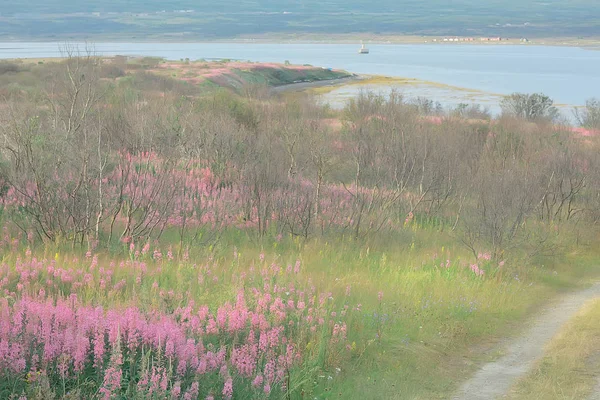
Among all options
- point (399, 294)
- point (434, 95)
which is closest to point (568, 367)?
point (399, 294)

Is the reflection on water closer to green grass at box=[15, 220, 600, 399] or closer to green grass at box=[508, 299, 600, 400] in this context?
green grass at box=[15, 220, 600, 399]

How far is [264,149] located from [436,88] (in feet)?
201

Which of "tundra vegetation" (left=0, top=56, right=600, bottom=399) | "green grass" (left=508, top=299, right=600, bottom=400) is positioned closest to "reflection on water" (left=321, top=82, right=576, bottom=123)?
"tundra vegetation" (left=0, top=56, right=600, bottom=399)

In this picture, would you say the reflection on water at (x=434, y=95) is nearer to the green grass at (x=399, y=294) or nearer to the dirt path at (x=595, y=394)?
the green grass at (x=399, y=294)

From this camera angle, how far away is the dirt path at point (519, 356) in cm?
847

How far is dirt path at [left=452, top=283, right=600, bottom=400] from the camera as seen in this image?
8.47m

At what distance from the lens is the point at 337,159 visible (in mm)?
22672

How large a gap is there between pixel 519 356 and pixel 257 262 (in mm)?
4732

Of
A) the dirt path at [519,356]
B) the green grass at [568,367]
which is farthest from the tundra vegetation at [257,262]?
the green grass at [568,367]

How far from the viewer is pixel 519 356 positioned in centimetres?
994

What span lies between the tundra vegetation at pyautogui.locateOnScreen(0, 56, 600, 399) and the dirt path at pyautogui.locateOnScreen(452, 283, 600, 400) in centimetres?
34

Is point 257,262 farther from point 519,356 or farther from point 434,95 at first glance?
point 434,95

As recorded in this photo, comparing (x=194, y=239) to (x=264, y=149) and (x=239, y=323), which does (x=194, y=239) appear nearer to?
(x=239, y=323)

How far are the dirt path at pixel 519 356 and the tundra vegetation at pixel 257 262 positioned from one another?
335mm
